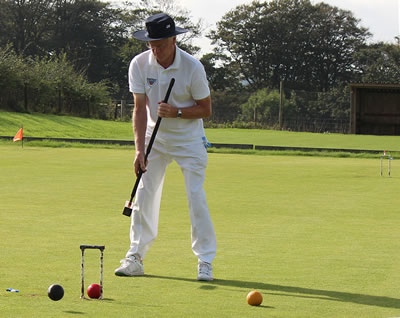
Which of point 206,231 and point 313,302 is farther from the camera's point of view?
point 206,231

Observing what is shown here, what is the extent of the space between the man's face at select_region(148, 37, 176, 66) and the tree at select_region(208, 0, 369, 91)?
180ft

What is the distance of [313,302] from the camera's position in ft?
14.8

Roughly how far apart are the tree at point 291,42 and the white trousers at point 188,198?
54648 millimetres

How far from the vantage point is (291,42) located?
61031 millimetres

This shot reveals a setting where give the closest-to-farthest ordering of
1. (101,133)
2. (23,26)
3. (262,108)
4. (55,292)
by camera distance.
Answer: (55,292) < (101,133) < (262,108) < (23,26)

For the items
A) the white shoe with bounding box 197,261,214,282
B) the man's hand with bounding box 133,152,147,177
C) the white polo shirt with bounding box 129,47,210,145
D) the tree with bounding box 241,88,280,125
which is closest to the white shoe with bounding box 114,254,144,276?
the white shoe with bounding box 197,261,214,282

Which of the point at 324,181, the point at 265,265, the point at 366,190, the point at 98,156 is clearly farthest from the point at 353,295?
the point at 98,156

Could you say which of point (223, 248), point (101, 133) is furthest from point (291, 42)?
point (223, 248)

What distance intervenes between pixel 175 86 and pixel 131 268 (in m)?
1.22

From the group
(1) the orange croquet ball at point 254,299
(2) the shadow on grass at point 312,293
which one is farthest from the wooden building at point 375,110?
(1) the orange croquet ball at point 254,299

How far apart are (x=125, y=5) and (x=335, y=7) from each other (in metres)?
15.9

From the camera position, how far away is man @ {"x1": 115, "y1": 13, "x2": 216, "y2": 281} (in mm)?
5391

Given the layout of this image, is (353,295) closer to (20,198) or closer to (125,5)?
(20,198)

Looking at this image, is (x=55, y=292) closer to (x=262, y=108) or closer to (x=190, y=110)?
(x=190, y=110)
